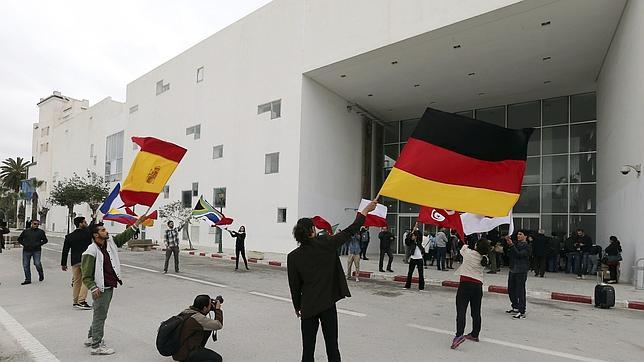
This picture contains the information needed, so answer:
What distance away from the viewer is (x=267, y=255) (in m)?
21.8

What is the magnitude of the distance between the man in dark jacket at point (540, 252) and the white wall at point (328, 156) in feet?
35.7

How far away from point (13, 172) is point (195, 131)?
53.6 meters

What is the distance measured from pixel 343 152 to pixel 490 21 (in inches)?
457

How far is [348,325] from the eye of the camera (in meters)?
7.13

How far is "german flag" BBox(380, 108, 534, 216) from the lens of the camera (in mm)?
5395

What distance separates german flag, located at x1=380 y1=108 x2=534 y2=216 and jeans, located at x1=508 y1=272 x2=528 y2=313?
3.27 m

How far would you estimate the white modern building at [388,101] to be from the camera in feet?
49.9

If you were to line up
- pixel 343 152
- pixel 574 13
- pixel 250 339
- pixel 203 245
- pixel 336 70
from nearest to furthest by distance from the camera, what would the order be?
pixel 250 339 → pixel 574 13 → pixel 336 70 → pixel 343 152 → pixel 203 245

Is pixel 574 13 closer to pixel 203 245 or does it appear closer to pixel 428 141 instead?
pixel 428 141

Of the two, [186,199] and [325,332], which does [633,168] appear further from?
[186,199]

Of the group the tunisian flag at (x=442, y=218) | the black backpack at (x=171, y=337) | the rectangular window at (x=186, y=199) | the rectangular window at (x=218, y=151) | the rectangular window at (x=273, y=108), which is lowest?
the black backpack at (x=171, y=337)

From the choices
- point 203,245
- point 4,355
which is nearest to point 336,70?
point 203,245

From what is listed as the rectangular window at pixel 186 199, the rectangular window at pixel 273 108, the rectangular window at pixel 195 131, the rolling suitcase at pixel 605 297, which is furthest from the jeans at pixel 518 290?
the rectangular window at pixel 195 131

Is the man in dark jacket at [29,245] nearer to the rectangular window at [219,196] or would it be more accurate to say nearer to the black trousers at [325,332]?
the black trousers at [325,332]
